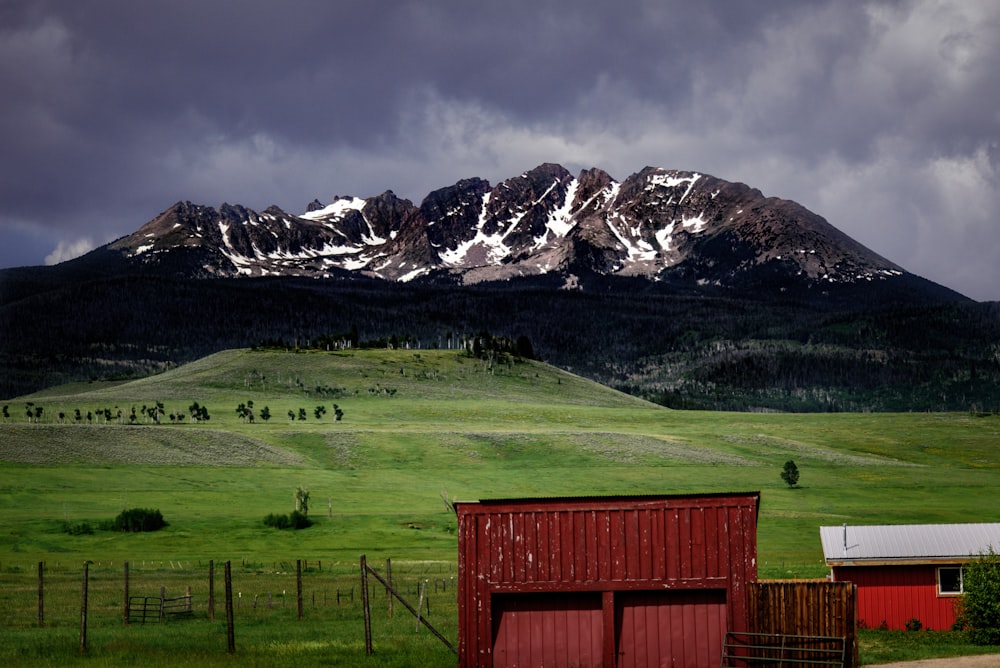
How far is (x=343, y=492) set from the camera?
120m

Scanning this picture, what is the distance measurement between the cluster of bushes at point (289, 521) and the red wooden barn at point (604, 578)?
206 feet

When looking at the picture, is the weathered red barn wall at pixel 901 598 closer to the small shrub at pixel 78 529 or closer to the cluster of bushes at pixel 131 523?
the cluster of bushes at pixel 131 523

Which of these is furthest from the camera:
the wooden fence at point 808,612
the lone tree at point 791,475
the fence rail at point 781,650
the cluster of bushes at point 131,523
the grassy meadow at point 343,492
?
the lone tree at point 791,475

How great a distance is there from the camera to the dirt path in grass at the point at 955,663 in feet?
107

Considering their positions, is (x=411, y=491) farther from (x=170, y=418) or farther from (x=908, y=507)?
(x=170, y=418)

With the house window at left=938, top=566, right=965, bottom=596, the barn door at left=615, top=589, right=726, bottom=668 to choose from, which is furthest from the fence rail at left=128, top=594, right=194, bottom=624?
the house window at left=938, top=566, right=965, bottom=596

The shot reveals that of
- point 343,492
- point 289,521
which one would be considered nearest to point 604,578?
point 289,521

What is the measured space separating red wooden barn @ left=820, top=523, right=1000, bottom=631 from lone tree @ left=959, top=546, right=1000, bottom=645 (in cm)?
465

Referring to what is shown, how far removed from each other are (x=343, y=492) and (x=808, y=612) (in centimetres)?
9288

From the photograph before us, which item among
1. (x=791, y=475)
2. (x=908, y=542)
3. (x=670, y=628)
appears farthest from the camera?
(x=791, y=475)

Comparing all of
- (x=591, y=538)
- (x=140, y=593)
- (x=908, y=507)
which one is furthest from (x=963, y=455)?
(x=591, y=538)

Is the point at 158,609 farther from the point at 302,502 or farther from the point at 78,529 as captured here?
the point at 302,502

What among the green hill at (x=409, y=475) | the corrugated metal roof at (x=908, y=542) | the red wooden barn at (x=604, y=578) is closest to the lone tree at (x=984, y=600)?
the corrugated metal roof at (x=908, y=542)

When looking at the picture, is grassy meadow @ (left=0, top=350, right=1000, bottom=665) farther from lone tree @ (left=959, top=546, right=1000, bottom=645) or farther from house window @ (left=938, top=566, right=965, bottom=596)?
lone tree @ (left=959, top=546, right=1000, bottom=645)
